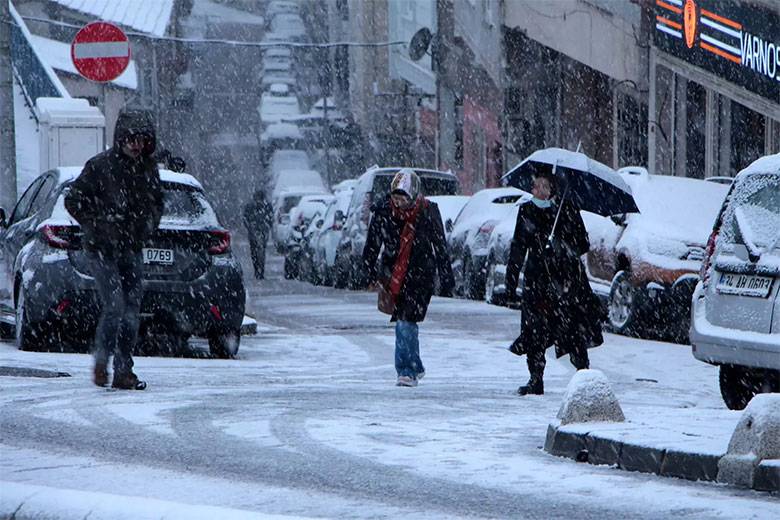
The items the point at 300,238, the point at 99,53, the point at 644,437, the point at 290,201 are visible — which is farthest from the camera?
the point at 290,201

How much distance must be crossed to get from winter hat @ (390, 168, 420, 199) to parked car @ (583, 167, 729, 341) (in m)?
5.04

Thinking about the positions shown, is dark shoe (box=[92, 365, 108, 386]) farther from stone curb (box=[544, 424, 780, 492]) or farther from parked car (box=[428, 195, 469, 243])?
parked car (box=[428, 195, 469, 243])

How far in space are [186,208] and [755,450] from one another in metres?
6.71

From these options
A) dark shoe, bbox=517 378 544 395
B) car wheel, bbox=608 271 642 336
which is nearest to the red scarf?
dark shoe, bbox=517 378 544 395

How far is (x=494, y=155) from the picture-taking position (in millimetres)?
46562

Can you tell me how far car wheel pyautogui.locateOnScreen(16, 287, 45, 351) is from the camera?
13.2 meters

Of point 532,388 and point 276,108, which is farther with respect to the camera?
point 276,108

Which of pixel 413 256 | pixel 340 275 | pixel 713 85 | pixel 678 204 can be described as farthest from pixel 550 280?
pixel 713 85

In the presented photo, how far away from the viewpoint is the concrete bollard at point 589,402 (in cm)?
877

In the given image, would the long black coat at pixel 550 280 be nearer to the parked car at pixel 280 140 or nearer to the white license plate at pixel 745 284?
the white license plate at pixel 745 284

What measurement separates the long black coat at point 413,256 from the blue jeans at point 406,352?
76 mm

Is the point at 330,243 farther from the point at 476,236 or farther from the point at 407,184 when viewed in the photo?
the point at 407,184

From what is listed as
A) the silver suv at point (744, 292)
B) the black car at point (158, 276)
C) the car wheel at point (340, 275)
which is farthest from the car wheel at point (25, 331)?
the car wheel at point (340, 275)

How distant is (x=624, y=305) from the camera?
676 inches
